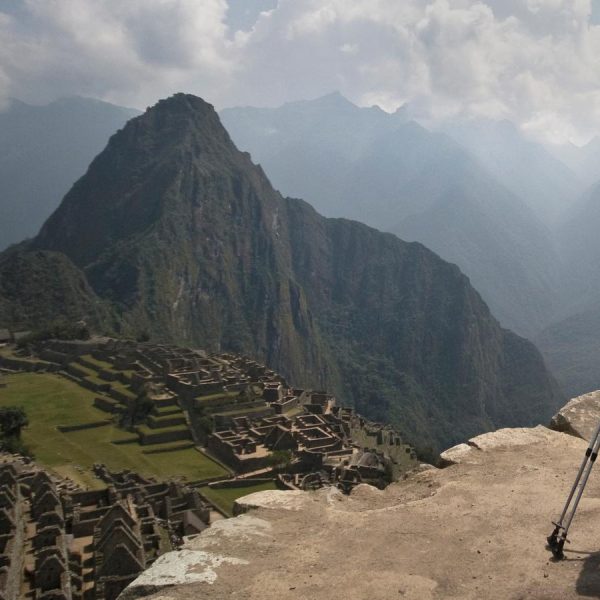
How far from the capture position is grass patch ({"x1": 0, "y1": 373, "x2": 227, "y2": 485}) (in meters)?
33.4

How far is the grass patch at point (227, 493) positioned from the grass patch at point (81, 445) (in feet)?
7.18

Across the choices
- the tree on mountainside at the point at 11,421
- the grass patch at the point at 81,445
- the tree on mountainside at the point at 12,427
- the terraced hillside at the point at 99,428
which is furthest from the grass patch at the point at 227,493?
the tree on mountainside at the point at 11,421

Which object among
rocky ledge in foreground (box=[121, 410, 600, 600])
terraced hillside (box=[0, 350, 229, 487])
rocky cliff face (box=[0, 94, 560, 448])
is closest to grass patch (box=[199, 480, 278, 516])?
terraced hillside (box=[0, 350, 229, 487])

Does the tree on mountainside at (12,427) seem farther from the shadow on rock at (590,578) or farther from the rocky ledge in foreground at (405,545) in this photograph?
the shadow on rock at (590,578)

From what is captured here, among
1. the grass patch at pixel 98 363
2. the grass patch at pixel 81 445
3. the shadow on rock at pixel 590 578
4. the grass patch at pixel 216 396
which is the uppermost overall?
the grass patch at pixel 98 363

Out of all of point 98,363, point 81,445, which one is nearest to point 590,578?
point 81,445

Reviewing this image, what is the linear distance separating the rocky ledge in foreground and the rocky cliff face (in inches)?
4294

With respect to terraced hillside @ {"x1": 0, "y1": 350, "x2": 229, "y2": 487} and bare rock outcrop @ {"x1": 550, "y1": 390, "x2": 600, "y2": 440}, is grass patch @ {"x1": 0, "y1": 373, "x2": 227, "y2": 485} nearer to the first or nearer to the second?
terraced hillside @ {"x1": 0, "y1": 350, "x2": 229, "y2": 487}

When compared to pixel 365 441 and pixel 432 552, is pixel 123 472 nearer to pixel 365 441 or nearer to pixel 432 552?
pixel 365 441

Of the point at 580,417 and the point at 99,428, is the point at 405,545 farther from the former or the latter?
the point at 99,428

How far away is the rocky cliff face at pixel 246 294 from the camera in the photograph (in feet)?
436

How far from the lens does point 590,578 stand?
462 centimetres

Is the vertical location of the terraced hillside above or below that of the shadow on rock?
below

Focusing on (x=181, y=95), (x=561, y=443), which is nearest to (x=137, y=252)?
(x=181, y=95)
